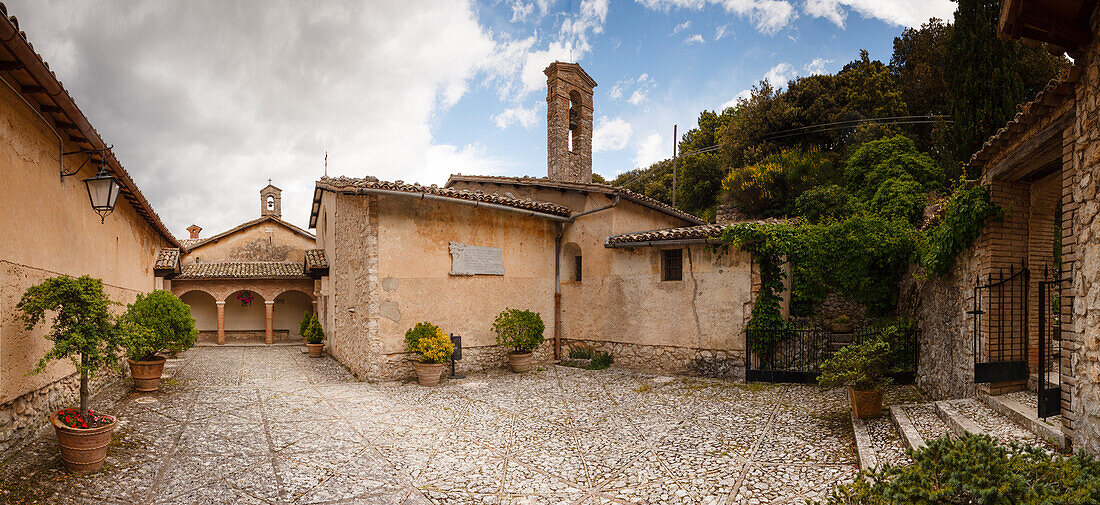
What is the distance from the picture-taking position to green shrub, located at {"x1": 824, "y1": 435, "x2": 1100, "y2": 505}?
285 cm

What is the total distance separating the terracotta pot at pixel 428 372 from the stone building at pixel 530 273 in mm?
691

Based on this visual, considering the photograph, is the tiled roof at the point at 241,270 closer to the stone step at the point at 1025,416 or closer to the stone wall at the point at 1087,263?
the stone step at the point at 1025,416

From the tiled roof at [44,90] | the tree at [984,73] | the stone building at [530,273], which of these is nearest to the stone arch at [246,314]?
the stone building at [530,273]

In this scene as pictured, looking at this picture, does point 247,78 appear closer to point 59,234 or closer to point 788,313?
point 59,234

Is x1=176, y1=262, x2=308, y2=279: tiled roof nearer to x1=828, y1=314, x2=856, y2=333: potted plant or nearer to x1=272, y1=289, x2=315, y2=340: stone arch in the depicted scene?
x1=272, y1=289, x2=315, y2=340: stone arch

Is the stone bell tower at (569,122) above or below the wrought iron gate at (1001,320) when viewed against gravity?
above

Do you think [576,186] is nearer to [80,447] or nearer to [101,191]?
[101,191]

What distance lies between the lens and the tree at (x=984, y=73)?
12.9m

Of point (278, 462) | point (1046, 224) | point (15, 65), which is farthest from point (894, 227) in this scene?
point (15, 65)

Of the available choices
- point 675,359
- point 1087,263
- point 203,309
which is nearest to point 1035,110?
point 1087,263

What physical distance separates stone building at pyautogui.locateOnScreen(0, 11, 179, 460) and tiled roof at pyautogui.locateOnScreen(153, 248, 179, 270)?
10.4m

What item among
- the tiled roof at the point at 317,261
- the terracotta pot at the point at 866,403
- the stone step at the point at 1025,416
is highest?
the tiled roof at the point at 317,261

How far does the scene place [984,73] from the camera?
1312 centimetres

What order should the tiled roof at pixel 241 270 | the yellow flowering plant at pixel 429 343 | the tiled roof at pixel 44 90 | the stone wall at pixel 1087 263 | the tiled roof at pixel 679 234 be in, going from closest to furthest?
the stone wall at pixel 1087 263, the tiled roof at pixel 44 90, the yellow flowering plant at pixel 429 343, the tiled roof at pixel 679 234, the tiled roof at pixel 241 270
